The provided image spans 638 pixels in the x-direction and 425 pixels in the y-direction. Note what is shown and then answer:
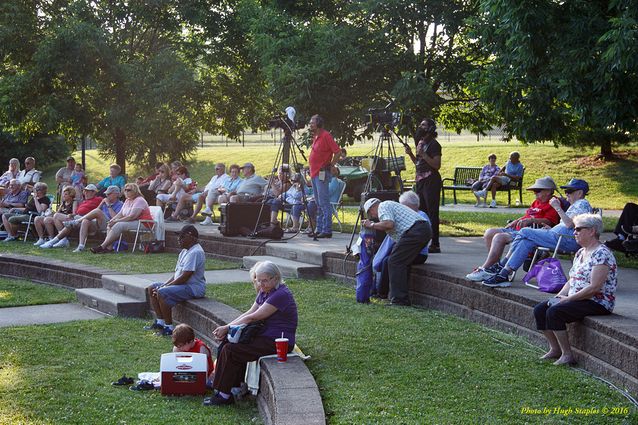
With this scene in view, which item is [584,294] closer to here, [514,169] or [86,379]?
[86,379]

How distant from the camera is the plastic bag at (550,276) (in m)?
8.99

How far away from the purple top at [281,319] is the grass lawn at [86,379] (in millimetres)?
747

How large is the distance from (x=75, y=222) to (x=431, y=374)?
1177cm

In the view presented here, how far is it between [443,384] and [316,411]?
1328 mm

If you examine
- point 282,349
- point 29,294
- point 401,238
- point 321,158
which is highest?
point 321,158

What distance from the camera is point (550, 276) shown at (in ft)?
29.7

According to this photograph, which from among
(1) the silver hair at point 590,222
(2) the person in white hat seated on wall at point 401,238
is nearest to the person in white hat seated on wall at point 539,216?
Answer: (2) the person in white hat seated on wall at point 401,238

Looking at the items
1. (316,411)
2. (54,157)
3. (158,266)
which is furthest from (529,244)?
(54,157)

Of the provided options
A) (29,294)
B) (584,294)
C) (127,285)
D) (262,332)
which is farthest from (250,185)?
(584,294)

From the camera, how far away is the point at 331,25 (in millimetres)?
18938

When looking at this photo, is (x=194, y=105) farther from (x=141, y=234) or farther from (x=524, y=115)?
(x=524, y=115)

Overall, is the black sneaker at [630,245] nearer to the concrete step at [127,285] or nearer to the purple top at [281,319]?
the purple top at [281,319]

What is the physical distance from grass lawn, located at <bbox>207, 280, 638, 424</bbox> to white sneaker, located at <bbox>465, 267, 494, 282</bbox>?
456mm

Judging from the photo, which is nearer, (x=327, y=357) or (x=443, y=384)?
(x=443, y=384)
